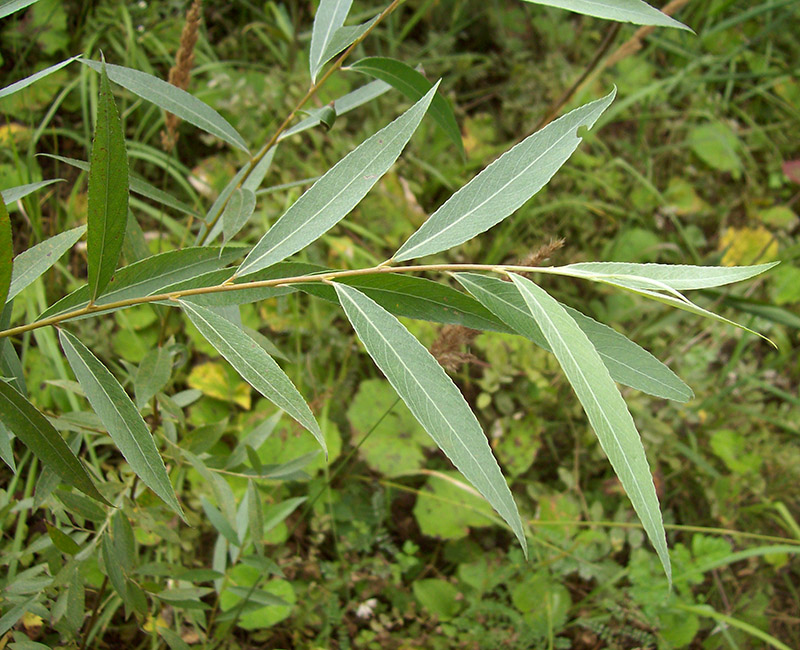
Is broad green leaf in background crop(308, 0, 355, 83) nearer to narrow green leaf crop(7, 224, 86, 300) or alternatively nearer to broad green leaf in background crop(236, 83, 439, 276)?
broad green leaf in background crop(236, 83, 439, 276)

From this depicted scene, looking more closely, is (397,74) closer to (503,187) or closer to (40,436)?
(503,187)

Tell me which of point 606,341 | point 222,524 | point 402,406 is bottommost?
point 402,406

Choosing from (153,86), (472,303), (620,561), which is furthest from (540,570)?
(153,86)

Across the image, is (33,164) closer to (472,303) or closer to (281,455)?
(281,455)

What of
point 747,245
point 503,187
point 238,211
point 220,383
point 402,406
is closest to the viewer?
point 503,187

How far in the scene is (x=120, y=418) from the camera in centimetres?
58

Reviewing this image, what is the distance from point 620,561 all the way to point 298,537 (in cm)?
80

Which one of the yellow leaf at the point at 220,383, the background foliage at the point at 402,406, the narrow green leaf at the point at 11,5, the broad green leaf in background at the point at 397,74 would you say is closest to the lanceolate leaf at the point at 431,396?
the background foliage at the point at 402,406

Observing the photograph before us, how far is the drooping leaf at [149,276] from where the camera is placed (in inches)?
23.4

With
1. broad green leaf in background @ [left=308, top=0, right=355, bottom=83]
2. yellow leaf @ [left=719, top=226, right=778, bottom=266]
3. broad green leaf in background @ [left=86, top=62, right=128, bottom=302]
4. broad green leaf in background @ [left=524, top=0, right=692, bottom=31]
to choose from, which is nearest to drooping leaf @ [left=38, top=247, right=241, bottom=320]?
broad green leaf in background @ [left=86, top=62, right=128, bottom=302]

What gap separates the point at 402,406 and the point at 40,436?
3.61 ft

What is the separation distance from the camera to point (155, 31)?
6.03 ft

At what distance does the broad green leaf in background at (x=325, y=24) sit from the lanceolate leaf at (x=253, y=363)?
359mm

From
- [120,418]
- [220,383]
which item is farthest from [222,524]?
[220,383]
